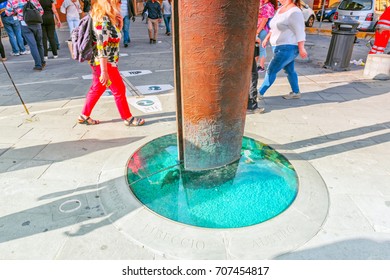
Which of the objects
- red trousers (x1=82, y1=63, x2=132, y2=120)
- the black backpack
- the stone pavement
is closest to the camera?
the stone pavement

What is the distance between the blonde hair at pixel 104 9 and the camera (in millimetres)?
3455

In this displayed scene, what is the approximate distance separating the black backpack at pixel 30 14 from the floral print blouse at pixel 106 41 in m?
4.39

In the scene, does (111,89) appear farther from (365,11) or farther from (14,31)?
(365,11)

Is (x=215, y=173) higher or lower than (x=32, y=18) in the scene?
lower

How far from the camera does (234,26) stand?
8.44 feet

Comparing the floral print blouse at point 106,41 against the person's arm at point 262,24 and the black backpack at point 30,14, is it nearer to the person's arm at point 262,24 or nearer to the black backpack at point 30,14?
the person's arm at point 262,24

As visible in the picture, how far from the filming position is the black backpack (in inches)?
270

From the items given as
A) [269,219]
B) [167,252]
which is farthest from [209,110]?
[167,252]

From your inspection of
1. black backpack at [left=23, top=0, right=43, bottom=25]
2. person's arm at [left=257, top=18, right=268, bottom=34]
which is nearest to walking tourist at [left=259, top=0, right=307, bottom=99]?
person's arm at [left=257, top=18, right=268, bottom=34]

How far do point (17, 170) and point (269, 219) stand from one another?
9.56ft

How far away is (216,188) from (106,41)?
235cm

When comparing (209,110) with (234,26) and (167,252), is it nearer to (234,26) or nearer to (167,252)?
(234,26)

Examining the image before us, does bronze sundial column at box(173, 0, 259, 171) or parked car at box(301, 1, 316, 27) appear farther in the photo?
parked car at box(301, 1, 316, 27)

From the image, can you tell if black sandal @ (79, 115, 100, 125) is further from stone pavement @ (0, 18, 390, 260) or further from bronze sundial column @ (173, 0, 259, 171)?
bronze sundial column @ (173, 0, 259, 171)
